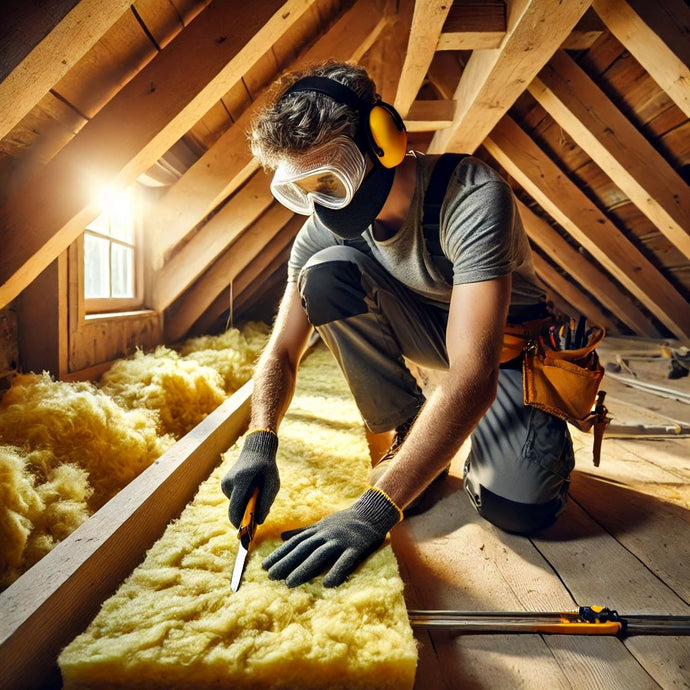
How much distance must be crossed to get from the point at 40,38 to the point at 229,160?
172 cm

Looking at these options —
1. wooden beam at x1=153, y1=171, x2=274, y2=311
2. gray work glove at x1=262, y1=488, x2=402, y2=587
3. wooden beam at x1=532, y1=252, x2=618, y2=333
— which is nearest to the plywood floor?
gray work glove at x1=262, y1=488, x2=402, y2=587

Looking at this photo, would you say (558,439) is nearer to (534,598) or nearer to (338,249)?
(534,598)

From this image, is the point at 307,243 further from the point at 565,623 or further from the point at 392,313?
the point at 565,623

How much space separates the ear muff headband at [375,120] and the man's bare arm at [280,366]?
0.62 metres

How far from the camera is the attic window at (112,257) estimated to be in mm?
2850

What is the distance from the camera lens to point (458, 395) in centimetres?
116

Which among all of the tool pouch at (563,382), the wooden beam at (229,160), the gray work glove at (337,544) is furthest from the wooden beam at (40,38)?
the tool pouch at (563,382)

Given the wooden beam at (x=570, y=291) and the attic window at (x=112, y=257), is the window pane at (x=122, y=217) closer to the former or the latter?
the attic window at (x=112, y=257)

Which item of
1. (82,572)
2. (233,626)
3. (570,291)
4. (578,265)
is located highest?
(578,265)

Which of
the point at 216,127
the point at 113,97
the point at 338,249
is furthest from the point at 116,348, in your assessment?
the point at 338,249

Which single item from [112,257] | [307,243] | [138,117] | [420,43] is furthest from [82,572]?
[112,257]

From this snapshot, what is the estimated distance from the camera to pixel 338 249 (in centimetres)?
173

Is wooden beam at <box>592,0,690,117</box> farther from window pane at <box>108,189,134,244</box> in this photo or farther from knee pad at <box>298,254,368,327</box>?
window pane at <box>108,189,134,244</box>

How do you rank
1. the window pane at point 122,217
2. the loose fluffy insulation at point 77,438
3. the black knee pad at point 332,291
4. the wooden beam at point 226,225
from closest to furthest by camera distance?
the loose fluffy insulation at point 77,438, the black knee pad at point 332,291, the window pane at point 122,217, the wooden beam at point 226,225
